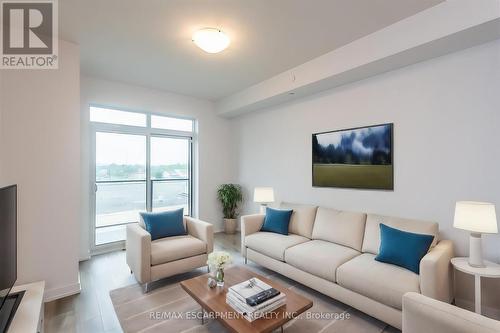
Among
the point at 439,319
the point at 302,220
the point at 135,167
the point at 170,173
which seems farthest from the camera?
the point at 170,173

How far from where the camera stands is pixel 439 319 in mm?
1212

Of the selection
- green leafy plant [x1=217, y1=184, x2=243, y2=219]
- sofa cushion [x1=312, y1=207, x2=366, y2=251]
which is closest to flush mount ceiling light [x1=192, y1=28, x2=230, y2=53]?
sofa cushion [x1=312, y1=207, x2=366, y2=251]

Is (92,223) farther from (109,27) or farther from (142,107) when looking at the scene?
(109,27)

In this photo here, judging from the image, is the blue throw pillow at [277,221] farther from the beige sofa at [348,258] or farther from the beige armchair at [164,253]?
the beige armchair at [164,253]


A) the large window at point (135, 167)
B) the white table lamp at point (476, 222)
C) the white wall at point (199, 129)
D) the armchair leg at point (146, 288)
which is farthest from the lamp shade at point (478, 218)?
the large window at point (135, 167)

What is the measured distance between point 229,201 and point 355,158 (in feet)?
9.25

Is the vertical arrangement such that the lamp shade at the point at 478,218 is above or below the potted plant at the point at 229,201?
above

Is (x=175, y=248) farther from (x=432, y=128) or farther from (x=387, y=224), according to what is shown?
(x=432, y=128)

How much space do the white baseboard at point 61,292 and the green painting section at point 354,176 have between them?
11.2ft

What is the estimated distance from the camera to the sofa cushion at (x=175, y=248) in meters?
2.80

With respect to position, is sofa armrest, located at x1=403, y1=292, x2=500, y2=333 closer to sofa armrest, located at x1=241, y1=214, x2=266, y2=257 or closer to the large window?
sofa armrest, located at x1=241, y1=214, x2=266, y2=257


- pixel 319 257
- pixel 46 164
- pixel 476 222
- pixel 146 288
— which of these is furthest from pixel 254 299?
pixel 46 164

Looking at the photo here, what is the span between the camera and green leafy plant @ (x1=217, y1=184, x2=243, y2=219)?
5164 millimetres

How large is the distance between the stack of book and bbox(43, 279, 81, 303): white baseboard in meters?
1.96
